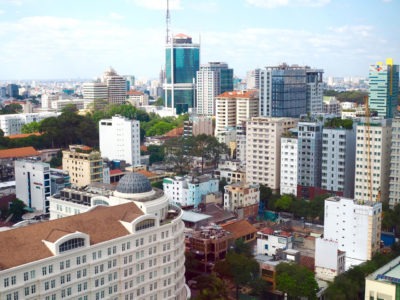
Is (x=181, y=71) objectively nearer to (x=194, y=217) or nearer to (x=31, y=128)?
(x=31, y=128)

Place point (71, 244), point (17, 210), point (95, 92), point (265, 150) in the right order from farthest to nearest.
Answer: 1. point (95, 92)
2. point (265, 150)
3. point (17, 210)
4. point (71, 244)

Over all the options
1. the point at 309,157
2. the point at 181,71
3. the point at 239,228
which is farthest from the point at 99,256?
the point at 181,71

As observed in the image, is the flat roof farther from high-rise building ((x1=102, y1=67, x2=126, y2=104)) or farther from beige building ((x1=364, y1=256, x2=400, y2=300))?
high-rise building ((x1=102, y1=67, x2=126, y2=104))

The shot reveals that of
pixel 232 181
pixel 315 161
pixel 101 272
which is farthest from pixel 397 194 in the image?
pixel 101 272

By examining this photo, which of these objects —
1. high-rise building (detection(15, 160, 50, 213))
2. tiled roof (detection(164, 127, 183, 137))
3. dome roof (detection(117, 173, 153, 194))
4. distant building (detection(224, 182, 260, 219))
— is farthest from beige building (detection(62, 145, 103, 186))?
tiled roof (detection(164, 127, 183, 137))

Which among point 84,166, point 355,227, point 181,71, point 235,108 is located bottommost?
point 355,227

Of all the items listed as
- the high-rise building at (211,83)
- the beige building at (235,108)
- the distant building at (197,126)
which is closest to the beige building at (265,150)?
the beige building at (235,108)
